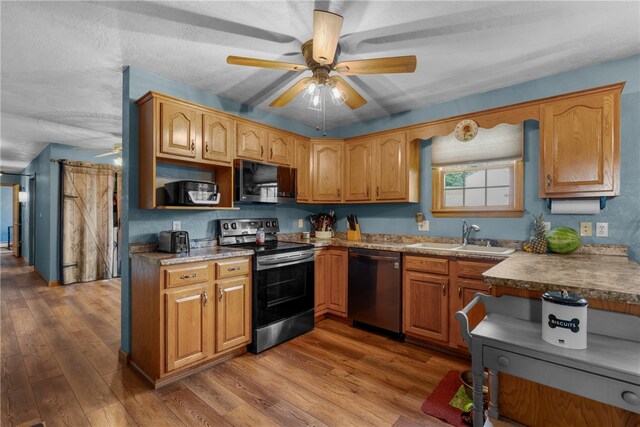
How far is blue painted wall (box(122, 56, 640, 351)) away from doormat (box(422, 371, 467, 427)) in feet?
4.92

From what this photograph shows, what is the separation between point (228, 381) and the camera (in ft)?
7.45

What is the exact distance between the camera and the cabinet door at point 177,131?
8.08ft

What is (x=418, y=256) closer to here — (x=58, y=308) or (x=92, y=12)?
(x=92, y=12)

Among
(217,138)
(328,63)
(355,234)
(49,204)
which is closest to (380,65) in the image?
(328,63)

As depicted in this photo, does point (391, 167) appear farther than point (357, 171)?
No

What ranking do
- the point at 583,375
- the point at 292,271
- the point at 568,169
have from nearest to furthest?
the point at 583,375 → the point at 568,169 → the point at 292,271

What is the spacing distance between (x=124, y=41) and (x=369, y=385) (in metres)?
3.16

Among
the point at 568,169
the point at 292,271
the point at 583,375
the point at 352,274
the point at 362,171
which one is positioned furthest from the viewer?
the point at 362,171

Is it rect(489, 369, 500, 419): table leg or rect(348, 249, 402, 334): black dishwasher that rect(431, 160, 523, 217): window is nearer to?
rect(348, 249, 402, 334): black dishwasher

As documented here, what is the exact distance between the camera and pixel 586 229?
8.25 ft

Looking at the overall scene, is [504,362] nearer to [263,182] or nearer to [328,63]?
[328,63]

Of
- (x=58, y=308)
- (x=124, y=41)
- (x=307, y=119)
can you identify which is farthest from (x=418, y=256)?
(x=58, y=308)

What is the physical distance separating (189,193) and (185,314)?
995 mm

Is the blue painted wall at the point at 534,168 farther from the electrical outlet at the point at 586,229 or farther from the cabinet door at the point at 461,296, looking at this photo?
the cabinet door at the point at 461,296
